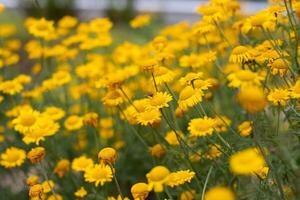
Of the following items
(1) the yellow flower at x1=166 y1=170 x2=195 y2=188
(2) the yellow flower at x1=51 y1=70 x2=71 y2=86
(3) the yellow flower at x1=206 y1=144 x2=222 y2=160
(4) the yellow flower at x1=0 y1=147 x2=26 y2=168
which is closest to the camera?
(1) the yellow flower at x1=166 y1=170 x2=195 y2=188

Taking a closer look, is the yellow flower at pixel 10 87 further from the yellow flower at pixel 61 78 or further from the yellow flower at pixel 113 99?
the yellow flower at pixel 113 99

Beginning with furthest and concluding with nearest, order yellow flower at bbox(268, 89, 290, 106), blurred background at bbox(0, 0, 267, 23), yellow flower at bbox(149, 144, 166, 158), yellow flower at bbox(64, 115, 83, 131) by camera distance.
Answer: blurred background at bbox(0, 0, 267, 23) → yellow flower at bbox(64, 115, 83, 131) → yellow flower at bbox(149, 144, 166, 158) → yellow flower at bbox(268, 89, 290, 106)

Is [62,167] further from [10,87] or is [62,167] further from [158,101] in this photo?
[158,101]

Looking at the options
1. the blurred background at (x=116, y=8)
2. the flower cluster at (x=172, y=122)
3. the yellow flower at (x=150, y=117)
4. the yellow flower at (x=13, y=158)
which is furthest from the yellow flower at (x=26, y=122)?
the blurred background at (x=116, y=8)

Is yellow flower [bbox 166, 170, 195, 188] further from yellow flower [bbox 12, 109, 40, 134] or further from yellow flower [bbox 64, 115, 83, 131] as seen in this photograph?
yellow flower [bbox 64, 115, 83, 131]

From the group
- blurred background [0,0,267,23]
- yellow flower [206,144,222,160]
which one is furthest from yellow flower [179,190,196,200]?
blurred background [0,0,267,23]

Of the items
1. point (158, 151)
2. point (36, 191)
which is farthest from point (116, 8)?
point (36, 191)

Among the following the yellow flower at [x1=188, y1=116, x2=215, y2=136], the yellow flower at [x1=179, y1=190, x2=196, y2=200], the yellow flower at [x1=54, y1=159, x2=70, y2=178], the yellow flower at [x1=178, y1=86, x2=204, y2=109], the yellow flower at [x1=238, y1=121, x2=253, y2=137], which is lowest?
the yellow flower at [x1=179, y1=190, x2=196, y2=200]

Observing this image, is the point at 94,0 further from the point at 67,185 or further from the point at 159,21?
the point at 67,185
